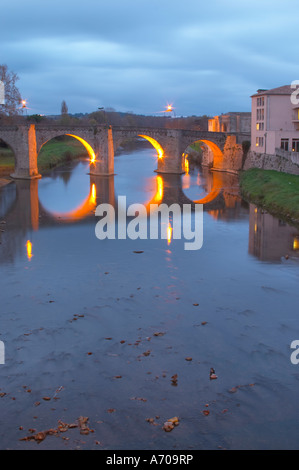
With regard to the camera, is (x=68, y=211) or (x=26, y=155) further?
(x=26, y=155)

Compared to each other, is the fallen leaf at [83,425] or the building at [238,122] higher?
the building at [238,122]

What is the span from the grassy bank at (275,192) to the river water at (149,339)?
2984mm

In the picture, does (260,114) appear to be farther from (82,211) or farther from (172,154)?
(82,211)

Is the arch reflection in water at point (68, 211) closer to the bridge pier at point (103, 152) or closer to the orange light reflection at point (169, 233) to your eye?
the orange light reflection at point (169, 233)

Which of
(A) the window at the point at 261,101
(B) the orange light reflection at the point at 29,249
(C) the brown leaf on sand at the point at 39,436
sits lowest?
(C) the brown leaf on sand at the point at 39,436

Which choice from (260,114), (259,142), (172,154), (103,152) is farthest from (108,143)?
(260,114)

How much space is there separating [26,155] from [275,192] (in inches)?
960

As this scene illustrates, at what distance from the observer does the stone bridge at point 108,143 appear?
45719 millimetres

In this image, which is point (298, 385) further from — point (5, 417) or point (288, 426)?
point (5, 417)

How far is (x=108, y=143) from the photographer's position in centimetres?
4822

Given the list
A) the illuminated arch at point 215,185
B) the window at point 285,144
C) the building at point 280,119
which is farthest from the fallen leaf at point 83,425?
the window at point 285,144

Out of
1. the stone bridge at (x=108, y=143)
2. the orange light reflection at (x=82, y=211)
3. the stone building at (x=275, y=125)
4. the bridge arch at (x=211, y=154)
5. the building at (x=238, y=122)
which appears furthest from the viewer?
the building at (x=238, y=122)
